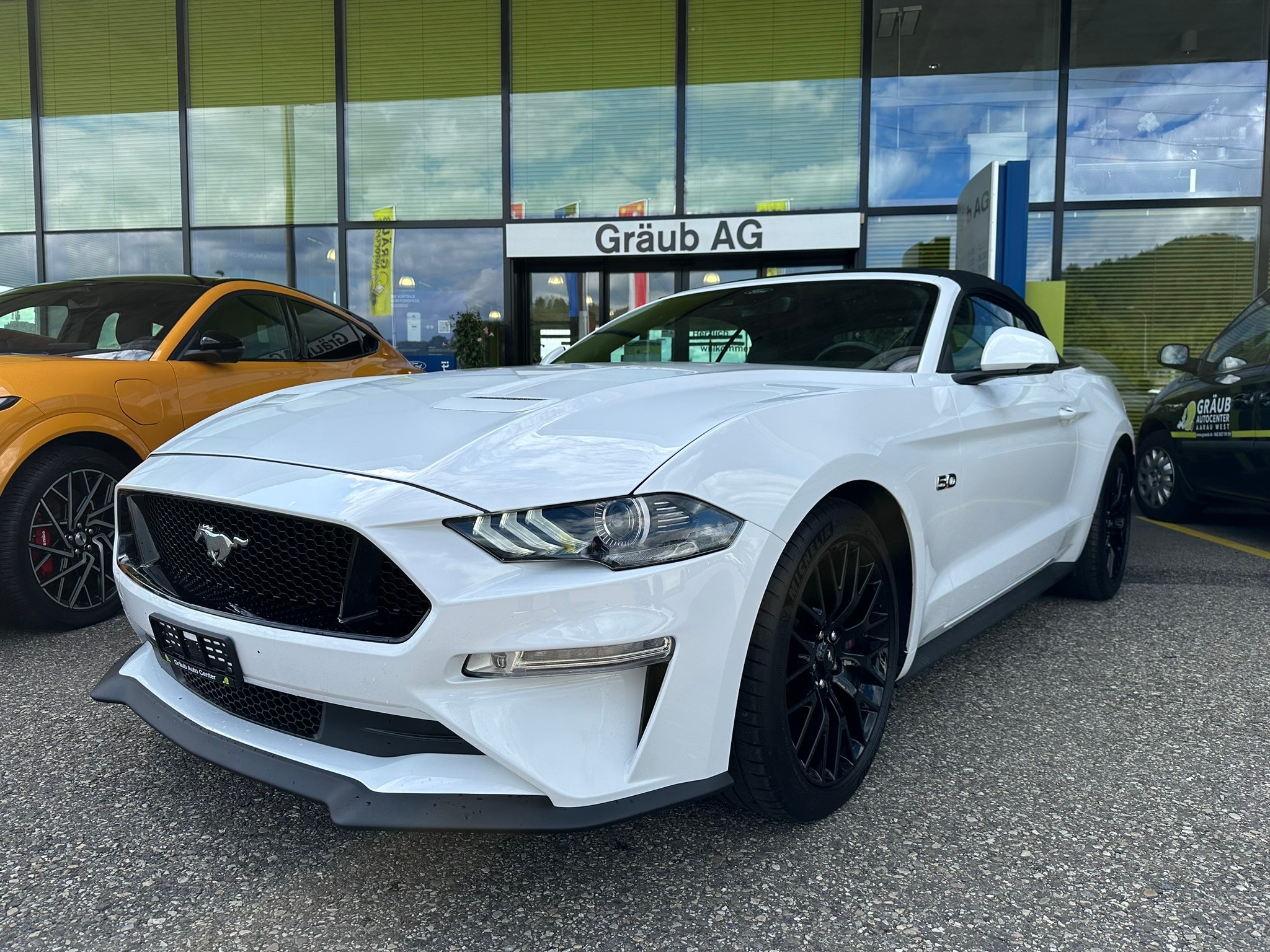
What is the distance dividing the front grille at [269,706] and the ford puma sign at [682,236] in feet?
27.5

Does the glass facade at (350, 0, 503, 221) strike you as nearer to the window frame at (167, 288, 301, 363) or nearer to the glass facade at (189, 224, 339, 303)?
the glass facade at (189, 224, 339, 303)

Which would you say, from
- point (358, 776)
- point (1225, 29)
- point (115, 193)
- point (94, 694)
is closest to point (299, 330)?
point (94, 694)

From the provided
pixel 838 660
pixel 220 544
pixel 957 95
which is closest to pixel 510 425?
pixel 220 544

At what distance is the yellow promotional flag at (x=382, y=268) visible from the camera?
10.4m

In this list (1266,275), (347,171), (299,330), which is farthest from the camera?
(347,171)

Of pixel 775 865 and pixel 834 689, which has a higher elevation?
pixel 834 689

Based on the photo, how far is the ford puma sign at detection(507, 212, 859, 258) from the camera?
31.2 ft

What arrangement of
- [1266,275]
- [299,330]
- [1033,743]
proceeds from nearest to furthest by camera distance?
[1033,743]
[299,330]
[1266,275]

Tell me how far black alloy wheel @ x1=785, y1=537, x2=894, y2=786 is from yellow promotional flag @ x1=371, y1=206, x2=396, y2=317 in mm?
9119

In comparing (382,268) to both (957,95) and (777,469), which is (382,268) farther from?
(777,469)

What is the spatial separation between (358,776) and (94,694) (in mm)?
919

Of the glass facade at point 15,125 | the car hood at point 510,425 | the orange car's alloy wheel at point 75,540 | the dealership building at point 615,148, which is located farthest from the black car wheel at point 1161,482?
the glass facade at point 15,125

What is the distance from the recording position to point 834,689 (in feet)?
6.76

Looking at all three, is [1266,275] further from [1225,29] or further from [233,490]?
[233,490]
